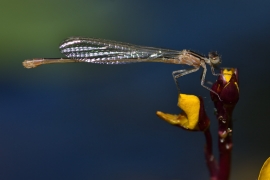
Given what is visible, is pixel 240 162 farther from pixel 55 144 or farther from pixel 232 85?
pixel 232 85

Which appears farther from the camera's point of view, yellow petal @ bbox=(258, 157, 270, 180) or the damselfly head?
the damselfly head

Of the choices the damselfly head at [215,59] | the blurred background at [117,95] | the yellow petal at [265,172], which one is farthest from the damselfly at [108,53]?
the blurred background at [117,95]

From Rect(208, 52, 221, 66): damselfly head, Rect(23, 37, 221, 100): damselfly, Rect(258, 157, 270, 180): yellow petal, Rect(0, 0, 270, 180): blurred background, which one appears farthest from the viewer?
Rect(0, 0, 270, 180): blurred background

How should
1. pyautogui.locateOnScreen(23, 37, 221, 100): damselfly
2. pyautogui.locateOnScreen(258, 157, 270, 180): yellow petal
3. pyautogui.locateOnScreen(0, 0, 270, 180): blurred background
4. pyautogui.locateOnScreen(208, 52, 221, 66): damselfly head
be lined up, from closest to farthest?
pyautogui.locateOnScreen(258, 157, 270, 180): yellow petal < pyautogui.locateOnScreen(208, 52, 221, 66): damselfly head < pyautogui.locateOnScreen(23, 37, 221, 100): damselfly < pyautogui.locateOnScreen(0, 0, 270, 180): blurred background

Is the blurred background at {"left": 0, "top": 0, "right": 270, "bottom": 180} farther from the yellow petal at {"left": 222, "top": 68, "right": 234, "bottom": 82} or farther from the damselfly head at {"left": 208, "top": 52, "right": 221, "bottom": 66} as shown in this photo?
the yellow petal at {"left": 222, "top": 68, "right": 234, "bottom": 82}

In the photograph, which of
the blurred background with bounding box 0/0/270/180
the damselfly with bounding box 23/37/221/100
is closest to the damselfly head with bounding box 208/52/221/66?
the damselfly with bounding box 23/37/221/100

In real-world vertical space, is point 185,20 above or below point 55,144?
above

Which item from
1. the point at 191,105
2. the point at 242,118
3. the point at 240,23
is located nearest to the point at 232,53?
the point at 240,23

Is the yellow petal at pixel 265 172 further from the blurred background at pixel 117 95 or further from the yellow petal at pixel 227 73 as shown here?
the blurred background at pixel 117 95

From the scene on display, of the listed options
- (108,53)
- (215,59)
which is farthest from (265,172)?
(108,53)
